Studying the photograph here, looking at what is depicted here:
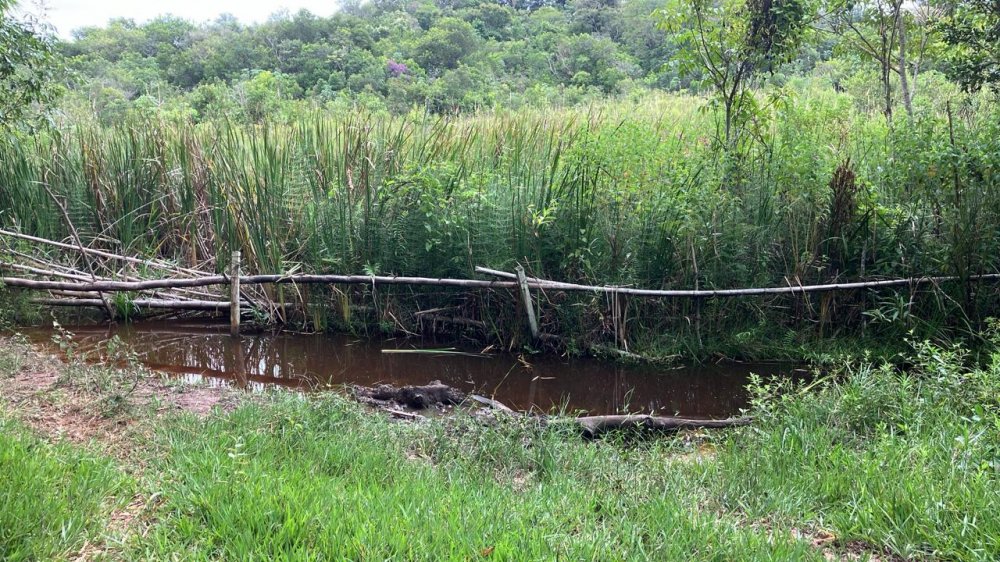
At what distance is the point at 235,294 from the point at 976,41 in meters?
7.05

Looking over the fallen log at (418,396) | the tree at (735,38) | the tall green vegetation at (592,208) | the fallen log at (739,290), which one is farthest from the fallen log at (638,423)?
the tree at (735,38)

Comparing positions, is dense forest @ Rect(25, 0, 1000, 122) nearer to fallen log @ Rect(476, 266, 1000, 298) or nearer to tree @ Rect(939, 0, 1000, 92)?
tree @ Rect(939, 0, 1000, 92)

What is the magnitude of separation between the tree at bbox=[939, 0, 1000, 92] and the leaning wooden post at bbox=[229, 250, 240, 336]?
677cm

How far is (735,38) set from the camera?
721cm

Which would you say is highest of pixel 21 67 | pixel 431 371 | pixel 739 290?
pixel 21 67

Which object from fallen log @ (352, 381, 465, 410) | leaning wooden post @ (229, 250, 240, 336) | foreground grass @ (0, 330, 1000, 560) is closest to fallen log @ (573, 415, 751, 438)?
foreground grass @ (0, 330, 1000, 560)

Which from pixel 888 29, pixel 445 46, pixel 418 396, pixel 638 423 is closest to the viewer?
pixel 638 423

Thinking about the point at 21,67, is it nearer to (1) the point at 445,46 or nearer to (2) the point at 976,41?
(2) the point at 976,41

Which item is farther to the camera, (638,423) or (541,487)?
(638,423)

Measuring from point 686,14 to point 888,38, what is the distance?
2.51 metres

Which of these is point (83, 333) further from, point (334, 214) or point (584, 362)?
point (584, 362)

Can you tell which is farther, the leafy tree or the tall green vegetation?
the leafy tree

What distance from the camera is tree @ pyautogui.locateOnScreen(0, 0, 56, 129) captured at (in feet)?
20.8

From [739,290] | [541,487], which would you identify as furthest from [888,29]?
[541,487]
